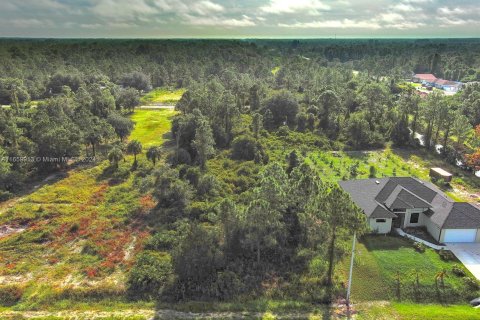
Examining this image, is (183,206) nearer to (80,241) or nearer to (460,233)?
(80,241)

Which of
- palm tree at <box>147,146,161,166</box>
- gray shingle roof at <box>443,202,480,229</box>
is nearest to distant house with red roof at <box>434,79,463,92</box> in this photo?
gray shingle roof at <box>443,202,480,229</box>

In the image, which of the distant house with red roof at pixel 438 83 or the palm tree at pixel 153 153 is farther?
the distant house with red roof at pixel 438 83

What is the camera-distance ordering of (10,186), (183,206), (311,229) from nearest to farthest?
1. (311,229)
2. (183,206)
3. (10,186)

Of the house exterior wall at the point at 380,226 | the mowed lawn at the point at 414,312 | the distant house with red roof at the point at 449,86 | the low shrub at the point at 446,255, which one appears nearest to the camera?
the mowed lawn at the point at 414,312

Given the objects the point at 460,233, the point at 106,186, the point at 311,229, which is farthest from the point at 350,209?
the point at 106,186

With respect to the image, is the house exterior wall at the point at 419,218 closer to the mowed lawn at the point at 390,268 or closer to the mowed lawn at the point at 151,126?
the mowed lawn at the point at 390,268

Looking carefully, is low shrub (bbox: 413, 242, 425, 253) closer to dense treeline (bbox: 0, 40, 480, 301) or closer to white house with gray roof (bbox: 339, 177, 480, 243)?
white house with gray roof (bbox: 339, 177, 480, 243)

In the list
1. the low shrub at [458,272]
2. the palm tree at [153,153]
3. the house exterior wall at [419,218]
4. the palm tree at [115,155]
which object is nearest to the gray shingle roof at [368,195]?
the house exterior wall at [419,218]
